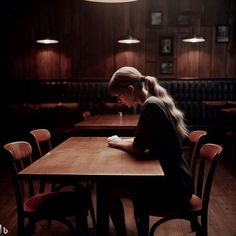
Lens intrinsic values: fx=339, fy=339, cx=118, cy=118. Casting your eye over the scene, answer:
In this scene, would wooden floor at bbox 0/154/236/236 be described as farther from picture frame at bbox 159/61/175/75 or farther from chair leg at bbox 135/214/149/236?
picture frame at bbox 159/61/175/75

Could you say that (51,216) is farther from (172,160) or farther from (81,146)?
(172,160)

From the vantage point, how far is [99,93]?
24.9 feet

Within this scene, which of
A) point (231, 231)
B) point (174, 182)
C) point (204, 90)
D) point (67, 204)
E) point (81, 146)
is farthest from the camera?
point (204, 90)

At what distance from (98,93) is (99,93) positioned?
0.9 inches

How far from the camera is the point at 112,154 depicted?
224 centimetres

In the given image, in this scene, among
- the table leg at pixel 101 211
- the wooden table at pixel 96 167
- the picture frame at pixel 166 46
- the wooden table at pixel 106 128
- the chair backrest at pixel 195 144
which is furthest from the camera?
A: the picture frame at pixel 166 46

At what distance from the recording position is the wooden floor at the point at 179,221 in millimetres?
2984

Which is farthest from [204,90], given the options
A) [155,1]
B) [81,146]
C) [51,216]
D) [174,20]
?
[51,216]

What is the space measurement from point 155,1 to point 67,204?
628 centimetres

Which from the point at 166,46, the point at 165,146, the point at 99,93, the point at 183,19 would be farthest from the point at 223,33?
the point at 165,146

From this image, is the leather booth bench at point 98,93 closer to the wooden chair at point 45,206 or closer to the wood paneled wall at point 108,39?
the wood paneled wall at point 108,39

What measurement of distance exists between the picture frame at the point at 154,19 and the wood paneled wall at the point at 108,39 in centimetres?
3

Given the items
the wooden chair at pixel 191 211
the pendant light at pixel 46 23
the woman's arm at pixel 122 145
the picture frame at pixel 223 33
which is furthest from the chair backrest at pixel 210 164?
the pendant light at pixel 46 23

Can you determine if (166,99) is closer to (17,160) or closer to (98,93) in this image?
(17,160)
